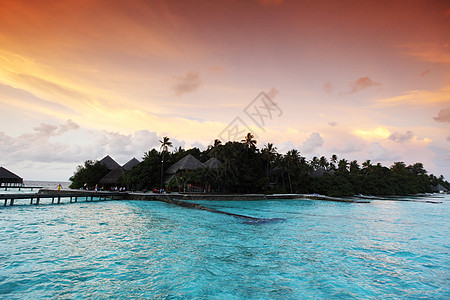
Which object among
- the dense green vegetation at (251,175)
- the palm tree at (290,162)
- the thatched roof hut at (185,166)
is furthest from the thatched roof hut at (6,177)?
the palm tree at (290,162)

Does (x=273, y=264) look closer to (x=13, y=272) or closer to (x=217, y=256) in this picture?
(x=217, y=256)

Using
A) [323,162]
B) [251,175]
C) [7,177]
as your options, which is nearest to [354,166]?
[323,162]

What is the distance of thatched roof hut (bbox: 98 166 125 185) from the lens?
3647cm

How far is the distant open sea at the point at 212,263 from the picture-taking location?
5.80m

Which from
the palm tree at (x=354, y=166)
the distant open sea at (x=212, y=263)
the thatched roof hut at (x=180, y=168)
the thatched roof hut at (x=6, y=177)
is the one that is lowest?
the distant open sea at (x=212, y=263)

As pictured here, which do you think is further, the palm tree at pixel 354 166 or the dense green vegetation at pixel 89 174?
the palm tree at pixel 354 166

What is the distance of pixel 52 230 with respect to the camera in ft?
37.5

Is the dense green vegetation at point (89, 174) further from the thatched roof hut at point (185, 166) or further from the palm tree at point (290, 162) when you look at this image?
the palm tree at point (290, 162)

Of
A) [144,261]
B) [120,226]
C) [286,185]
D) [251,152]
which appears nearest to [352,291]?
[144,261]

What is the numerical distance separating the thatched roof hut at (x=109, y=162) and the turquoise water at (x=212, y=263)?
91.2 feet

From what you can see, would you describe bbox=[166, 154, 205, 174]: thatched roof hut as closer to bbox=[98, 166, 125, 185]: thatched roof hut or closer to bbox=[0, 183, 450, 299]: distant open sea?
bbox=[98, 166, 125, 185]: thatched roof hut

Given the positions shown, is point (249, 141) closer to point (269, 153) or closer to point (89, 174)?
point (269, 153)

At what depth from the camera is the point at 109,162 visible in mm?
40719

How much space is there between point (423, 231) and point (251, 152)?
29292 mm
